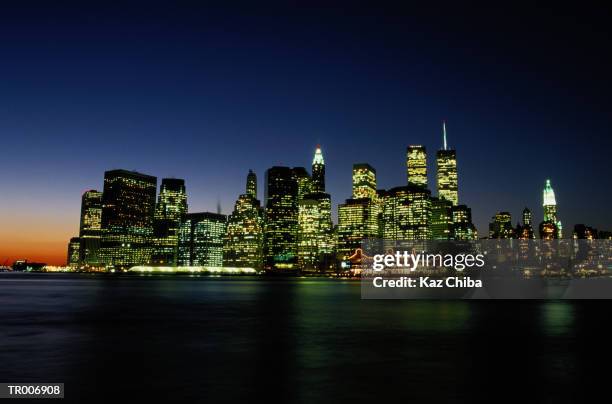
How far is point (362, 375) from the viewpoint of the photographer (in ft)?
63.7

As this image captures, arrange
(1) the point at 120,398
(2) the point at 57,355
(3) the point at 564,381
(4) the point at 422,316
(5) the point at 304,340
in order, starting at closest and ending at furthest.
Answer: (1) the point at 120,398 < (3) the point at 564,381 < (2) the point at 57,355 < (5) the point at 304,340 < (4) the point at 422,316

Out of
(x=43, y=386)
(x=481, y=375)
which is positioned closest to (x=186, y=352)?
(x=43, y=386)

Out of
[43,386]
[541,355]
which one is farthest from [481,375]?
[43,386]

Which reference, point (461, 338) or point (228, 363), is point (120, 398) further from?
point (461, 338)

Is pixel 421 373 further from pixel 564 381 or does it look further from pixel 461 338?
pixel 461 338

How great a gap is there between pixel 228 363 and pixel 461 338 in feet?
51.1

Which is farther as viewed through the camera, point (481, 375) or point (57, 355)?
point (57, 355)

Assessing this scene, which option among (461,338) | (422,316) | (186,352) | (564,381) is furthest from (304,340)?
(422,316)

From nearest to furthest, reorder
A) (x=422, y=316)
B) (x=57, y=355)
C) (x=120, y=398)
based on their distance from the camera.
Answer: (x=120, y=398), (x=57, y=355), (x=422, y=316)

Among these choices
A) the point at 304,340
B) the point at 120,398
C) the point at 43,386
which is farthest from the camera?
the point at 304,340

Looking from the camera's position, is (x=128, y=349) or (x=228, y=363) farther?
(x=128, y=349)

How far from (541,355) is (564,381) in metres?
6.57

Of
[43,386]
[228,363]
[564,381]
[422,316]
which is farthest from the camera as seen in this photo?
[422,316]

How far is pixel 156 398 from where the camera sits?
50.6 feet
